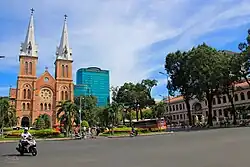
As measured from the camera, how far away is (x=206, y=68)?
42094 millimetres

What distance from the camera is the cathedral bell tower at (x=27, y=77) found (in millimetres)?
72062

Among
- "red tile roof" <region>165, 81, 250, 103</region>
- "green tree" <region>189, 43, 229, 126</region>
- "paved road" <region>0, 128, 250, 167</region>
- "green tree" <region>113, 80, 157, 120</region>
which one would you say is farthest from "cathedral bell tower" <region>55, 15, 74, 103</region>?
"paved road" <region>0, 128, 250, 167</region>

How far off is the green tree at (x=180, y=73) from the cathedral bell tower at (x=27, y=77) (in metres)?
41.4

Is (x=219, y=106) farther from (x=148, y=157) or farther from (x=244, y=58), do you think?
(x=148, y=157)

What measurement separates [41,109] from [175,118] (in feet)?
139

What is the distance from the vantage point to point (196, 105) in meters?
78.5

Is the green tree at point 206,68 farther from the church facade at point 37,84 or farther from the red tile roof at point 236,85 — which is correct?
the church facade at point 37,84

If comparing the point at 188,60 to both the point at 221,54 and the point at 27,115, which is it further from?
the point at 27,115

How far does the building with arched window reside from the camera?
60856 millimetres

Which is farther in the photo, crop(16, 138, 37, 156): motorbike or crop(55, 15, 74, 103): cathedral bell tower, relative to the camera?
crop(55, 15, 74, 103): cathedral bell tower

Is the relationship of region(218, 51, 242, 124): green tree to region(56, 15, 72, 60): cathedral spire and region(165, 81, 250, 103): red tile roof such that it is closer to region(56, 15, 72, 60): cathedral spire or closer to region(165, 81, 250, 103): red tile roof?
region(165, 81, 250, 103): red tile roof

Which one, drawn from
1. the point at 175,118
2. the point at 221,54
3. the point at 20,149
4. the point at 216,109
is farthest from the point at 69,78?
the point at 20,149

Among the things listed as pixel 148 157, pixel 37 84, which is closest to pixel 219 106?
pixel 37 84

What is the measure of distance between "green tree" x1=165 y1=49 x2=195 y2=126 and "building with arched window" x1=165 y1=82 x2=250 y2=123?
10.2 ft
